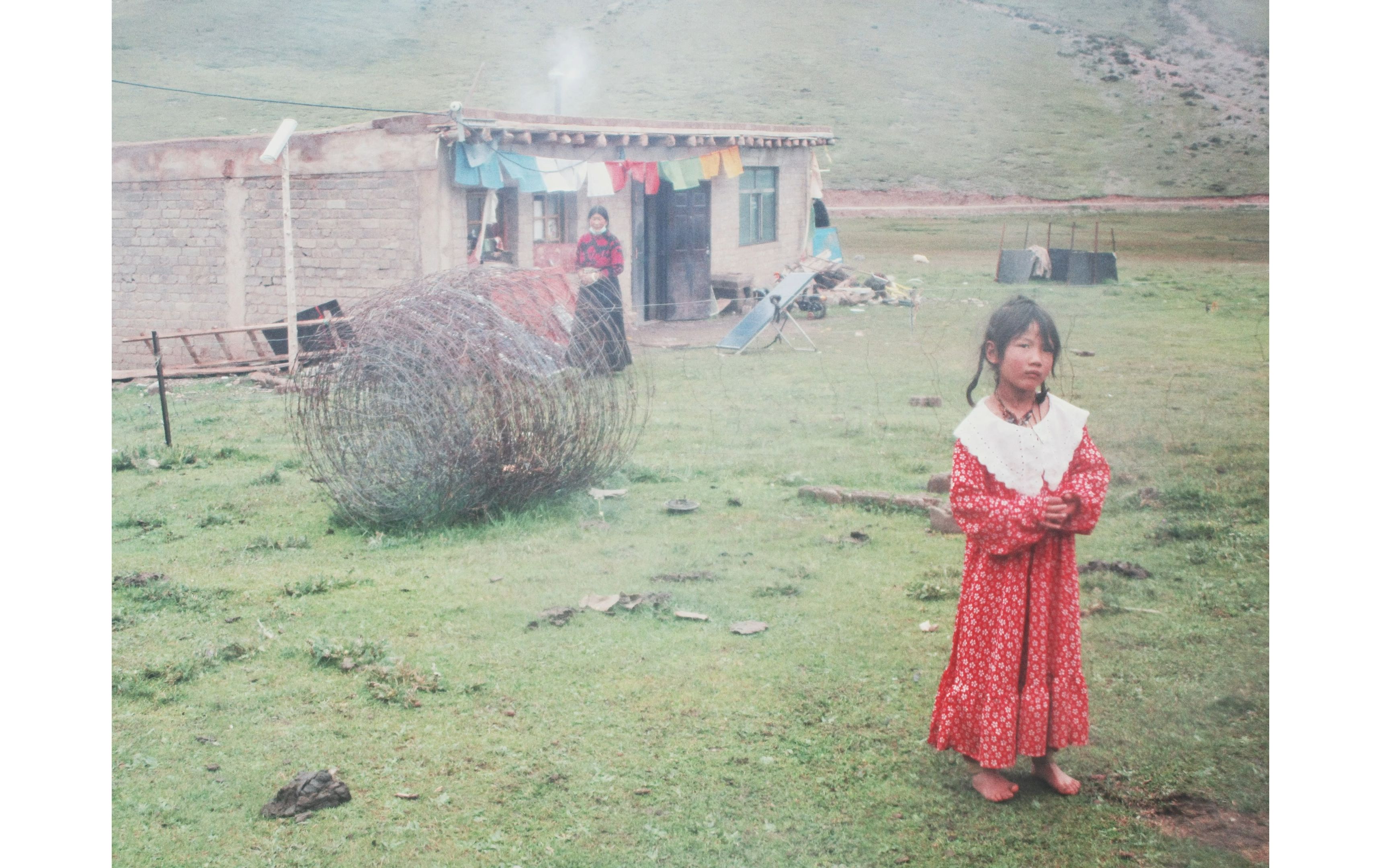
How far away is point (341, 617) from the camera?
3.67 metres

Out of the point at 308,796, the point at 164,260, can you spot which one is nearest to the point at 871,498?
the point at 308,796

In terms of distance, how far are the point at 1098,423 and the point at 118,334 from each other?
5.18m

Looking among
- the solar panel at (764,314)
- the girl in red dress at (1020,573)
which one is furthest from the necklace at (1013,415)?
the solar panel at (764,314)

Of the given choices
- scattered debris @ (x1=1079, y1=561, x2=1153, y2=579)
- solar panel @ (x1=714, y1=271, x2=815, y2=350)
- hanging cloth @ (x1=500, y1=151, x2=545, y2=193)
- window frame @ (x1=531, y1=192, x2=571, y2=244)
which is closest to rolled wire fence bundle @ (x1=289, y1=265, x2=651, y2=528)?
scattered debris @ (x1=1079, y1=561, x2=1153, y2=579)

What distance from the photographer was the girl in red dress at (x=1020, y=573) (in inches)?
93.7

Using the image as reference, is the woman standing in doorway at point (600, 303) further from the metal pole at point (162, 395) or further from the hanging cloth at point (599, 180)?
the metal pole at point (162, 395)

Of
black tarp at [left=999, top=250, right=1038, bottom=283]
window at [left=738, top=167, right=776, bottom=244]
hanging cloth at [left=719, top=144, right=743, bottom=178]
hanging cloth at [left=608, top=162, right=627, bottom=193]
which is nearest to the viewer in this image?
black tarp at [left=999, top=250, right=1038, bottom=283]

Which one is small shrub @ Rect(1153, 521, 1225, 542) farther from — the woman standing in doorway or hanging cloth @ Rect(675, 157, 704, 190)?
hanging cloth @ Rect(675, 157, 704, 190)

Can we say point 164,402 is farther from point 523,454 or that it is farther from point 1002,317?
point 1002,317

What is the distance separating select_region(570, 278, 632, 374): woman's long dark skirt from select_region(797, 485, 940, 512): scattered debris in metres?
1.05

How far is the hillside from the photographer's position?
421cm

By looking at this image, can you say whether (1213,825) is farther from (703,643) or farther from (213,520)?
(213,520)

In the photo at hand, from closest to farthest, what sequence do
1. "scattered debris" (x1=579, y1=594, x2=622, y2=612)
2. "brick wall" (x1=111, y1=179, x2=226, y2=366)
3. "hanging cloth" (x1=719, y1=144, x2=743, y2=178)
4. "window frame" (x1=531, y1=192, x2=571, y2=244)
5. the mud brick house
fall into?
"scattered debris" (x1=579, y1=594, x2=622, y2=612) < "brick wall" (x1=111, y1=179, x2=226, y2=366) < the mud brick house < "window frame" (x1=531, y1=192, x2=571, y2=244) < "hanging cloth" (x1=719, y1=144, x2=743, y2=178)

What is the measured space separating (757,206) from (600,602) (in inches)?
354
